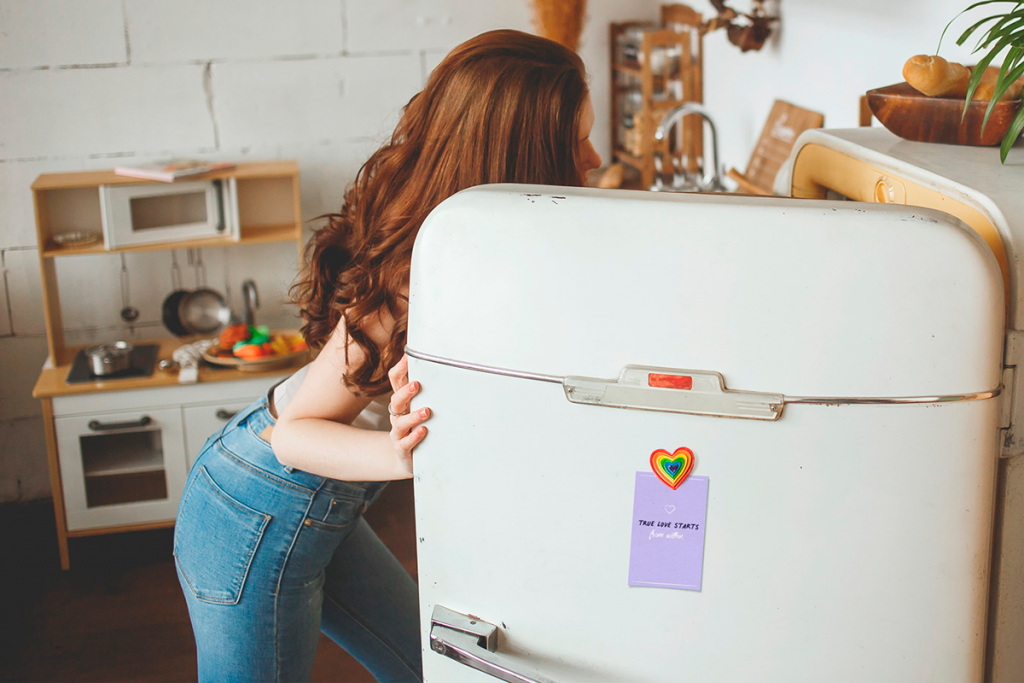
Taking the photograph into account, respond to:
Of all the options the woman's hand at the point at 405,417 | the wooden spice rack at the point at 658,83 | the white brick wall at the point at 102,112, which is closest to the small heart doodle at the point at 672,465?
the woman's hand at the point at 405,417

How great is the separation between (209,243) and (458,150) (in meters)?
2.12

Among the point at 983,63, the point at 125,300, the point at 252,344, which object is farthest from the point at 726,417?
the point at 125,300

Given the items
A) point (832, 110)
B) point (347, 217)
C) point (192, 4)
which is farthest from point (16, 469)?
point (832, 110)

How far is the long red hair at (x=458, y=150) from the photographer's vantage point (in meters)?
1.06

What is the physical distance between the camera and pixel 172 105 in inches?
124

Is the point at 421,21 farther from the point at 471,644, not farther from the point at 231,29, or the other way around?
the point at 471,644

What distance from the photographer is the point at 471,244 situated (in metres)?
0.80

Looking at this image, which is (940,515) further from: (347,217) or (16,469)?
(16,469)

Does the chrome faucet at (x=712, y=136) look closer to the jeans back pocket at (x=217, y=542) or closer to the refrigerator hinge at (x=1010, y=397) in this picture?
the jeans back pocket at (x=217, y=542)

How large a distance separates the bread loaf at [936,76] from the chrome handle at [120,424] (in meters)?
2.48

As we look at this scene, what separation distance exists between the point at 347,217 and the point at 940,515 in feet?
2.81

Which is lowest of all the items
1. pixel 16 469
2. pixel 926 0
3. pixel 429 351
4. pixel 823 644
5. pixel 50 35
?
pixel 16 469

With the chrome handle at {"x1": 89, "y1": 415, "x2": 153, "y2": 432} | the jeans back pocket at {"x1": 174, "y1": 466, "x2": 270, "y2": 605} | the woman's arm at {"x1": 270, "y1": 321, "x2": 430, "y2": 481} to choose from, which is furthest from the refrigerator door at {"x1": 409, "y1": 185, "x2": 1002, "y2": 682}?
the chrome handle at {"x1": 89, "y1": 415, "x2": 153, "y2": 432}

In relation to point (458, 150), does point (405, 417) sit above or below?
below
